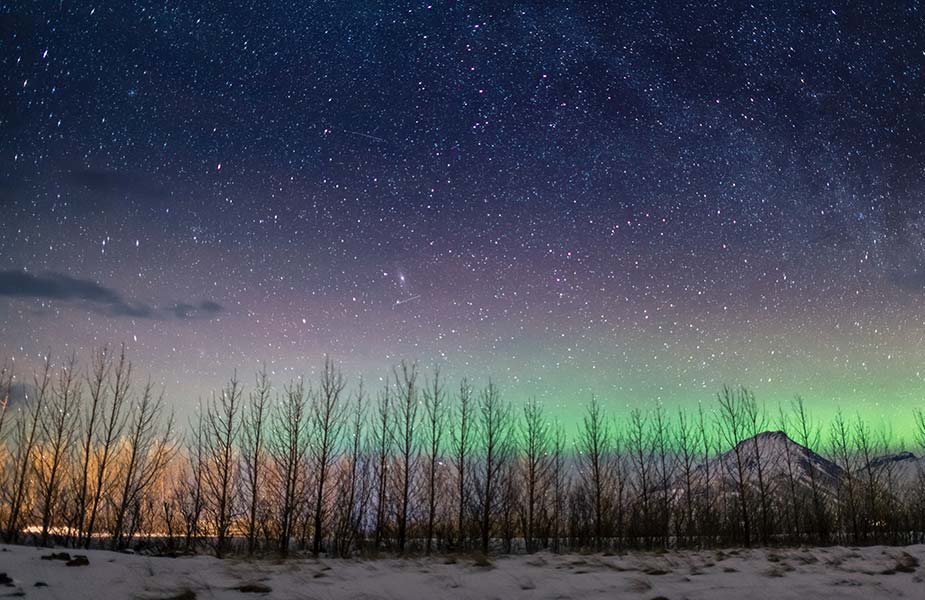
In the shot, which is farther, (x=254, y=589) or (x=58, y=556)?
(x=58, y=556)

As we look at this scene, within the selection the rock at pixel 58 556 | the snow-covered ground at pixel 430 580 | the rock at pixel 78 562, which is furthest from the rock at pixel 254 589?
the rock at pixel 58 556

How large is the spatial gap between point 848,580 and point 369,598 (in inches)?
275

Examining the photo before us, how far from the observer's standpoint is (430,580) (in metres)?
8.19

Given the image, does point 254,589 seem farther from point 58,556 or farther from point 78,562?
point 58,556

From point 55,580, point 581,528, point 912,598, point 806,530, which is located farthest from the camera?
point 806,530

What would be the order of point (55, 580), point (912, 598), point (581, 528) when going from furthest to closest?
1. point (581, 528)
2. point (912, 598)
3. point (55, 580)

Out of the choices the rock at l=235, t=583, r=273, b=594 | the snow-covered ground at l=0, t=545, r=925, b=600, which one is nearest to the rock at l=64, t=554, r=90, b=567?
the snow-covered ground at l=0, t=545, r=925, b=600

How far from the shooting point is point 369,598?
22.6 ft

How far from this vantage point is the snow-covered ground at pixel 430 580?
673 cm

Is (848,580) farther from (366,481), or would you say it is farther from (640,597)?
(366,481)

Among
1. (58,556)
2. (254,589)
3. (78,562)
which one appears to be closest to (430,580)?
(254,589)

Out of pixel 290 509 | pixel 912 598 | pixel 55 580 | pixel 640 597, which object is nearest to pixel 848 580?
pixel 912 598

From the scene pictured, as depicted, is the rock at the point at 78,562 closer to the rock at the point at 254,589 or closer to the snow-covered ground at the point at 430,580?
the snow-covered ground at the point at 430,580

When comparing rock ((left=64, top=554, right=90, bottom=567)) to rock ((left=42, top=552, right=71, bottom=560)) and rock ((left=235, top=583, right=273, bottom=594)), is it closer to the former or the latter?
rock ((left=42, top=552, right=71, bottom=560))
